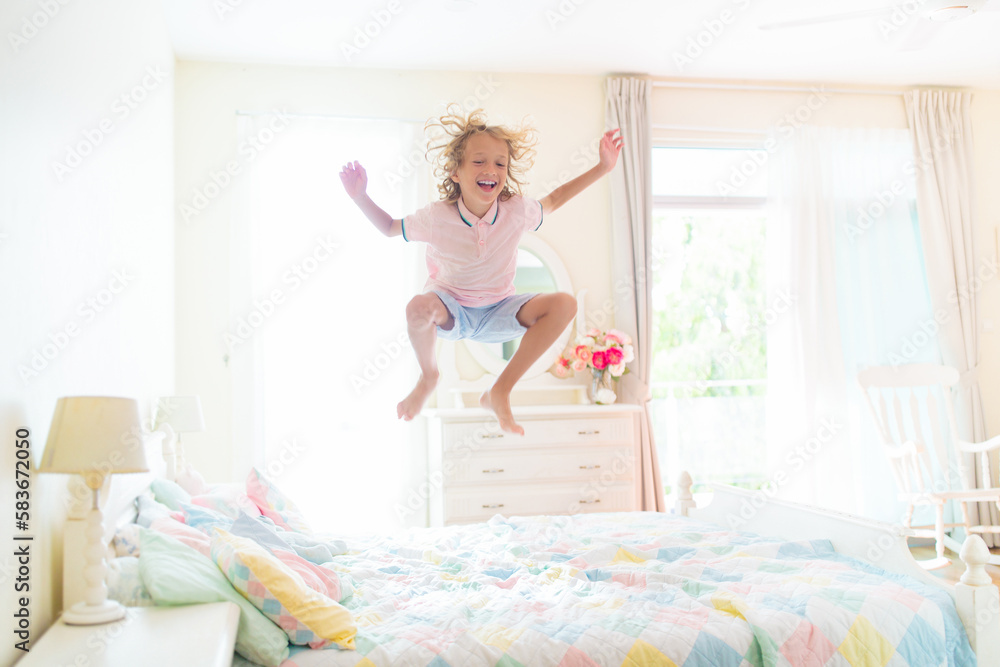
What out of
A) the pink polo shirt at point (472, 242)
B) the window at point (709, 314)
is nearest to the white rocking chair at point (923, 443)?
the window at point (709, 314)

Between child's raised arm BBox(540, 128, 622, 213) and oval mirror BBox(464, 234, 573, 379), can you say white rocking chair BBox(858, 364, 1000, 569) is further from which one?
child's raised arm BBox(540, 128, 622, 213)

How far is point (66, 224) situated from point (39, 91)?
1.06ft

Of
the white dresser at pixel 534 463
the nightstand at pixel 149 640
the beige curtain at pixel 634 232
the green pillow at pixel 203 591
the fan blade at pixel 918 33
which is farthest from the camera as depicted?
the beige curtain at pixel 634 232

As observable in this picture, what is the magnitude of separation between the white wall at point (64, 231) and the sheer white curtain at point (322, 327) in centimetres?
96

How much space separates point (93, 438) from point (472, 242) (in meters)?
1.08

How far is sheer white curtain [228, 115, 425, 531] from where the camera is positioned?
13.7ft

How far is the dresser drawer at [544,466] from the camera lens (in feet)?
12.5

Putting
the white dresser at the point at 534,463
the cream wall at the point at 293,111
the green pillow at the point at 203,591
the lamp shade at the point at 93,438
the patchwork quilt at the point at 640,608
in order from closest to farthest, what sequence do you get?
the lamp shade at the point at 93,438 → the green pillow at the point at 203,591 → the patchwork quilt at the point at 640,608 → the white dresser at the point at 534,463 → the cream wall at the point at 293,111

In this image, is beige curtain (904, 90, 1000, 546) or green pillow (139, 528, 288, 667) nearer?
green pillow (139, 528, 288, 667)

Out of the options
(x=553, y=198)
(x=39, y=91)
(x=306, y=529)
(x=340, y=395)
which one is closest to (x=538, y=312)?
(x=553, y=198)

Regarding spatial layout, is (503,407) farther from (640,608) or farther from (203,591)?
(203,591)

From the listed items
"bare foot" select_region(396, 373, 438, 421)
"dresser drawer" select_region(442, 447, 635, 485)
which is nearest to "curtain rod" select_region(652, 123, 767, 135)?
"dresser drawer" select_region(442, 447, 635, 485)

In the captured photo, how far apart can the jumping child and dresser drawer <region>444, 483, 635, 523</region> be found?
4.90 feet

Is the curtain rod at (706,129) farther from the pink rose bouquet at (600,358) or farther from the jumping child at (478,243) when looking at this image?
the jumping child at (478,243)
